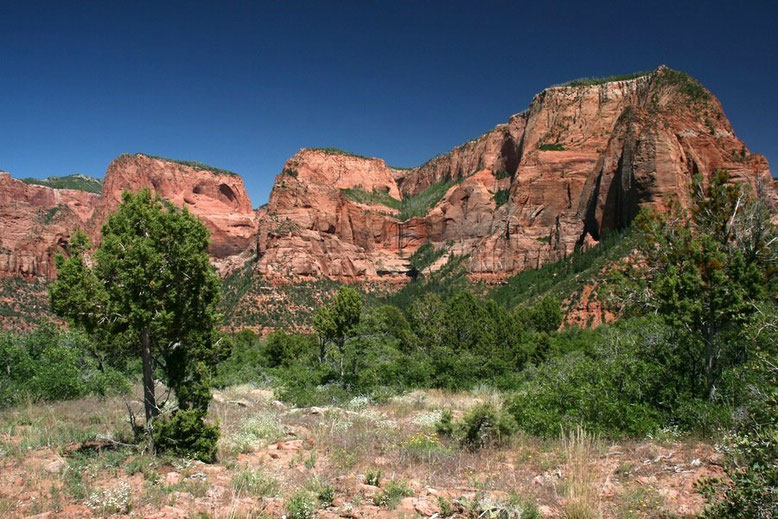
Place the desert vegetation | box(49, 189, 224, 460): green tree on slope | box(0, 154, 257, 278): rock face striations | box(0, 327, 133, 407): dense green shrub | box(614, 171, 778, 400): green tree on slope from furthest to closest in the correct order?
box(0, 154, 257, 278): rock face striations → box(0, 327, 133, 407): dense green shrub → box(614, 171, 778, 400): green tree on slope → box(49, 189, 224, 460): green tree on slope → the desert vegetation

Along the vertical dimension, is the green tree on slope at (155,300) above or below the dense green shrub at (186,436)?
above

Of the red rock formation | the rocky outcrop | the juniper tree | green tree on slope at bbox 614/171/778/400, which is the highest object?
the rocky outcrop

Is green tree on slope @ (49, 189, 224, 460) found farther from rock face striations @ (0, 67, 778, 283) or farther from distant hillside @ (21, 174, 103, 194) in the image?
distant hillside @ (21, 174, 103, 194)

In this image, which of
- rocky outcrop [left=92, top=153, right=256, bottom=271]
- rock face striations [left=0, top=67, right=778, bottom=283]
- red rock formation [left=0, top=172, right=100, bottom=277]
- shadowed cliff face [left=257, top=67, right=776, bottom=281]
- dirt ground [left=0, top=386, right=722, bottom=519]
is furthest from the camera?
rocky outcrop [left=92, top=153, right=256, bottom=271]

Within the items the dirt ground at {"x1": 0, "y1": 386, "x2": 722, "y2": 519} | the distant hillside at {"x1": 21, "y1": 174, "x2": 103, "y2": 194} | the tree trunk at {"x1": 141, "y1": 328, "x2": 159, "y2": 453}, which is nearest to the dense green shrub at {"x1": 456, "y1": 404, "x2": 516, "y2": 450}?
the dirt ground at {"x1": 0, "y1": 386, "x2": 722, "y2": 519}

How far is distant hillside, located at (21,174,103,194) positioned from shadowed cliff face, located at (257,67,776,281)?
81327 millimetres

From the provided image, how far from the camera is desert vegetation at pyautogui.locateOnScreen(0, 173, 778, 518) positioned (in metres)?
5.28

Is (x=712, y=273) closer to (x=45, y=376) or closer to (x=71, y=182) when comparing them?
(x=45, y=376)

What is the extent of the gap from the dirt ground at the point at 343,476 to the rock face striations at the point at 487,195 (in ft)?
150

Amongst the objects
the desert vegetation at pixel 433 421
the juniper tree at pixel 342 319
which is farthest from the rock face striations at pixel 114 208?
the desert vegetation at pixel 433 421

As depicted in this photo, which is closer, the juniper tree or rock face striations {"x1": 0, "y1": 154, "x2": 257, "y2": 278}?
the juniper tree

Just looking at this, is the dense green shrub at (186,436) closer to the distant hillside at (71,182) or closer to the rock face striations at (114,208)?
the rock face striations at (114,208)

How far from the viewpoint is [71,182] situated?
479 ft

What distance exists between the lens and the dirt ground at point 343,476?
5.11 meters
